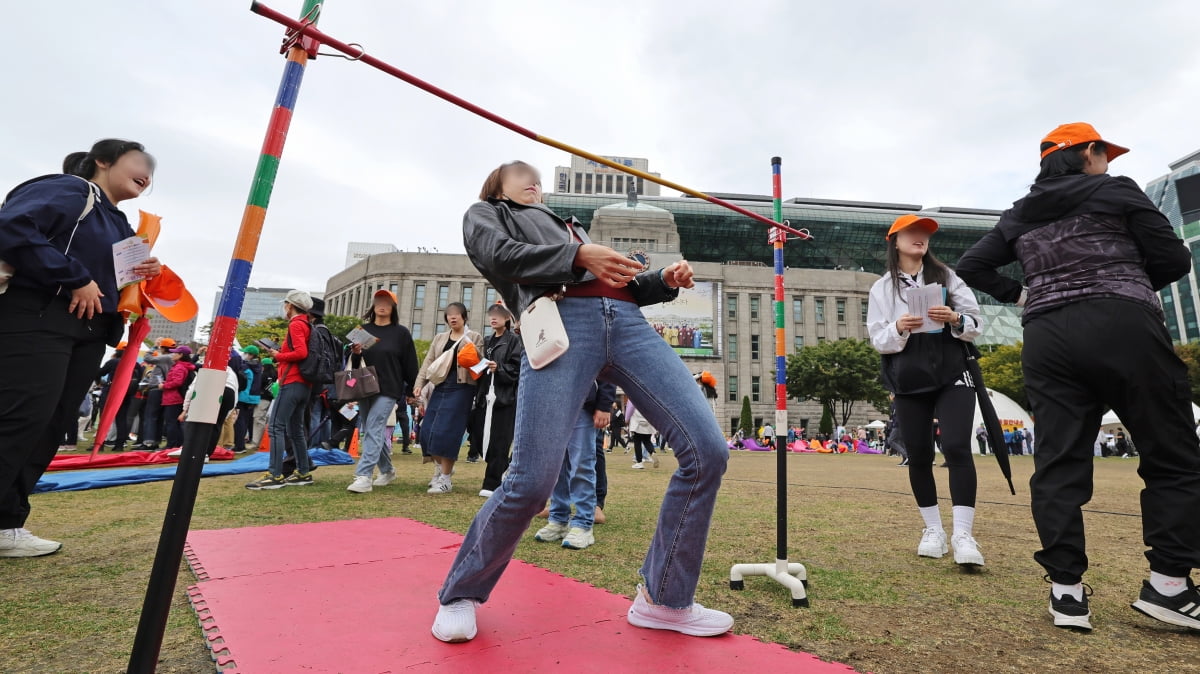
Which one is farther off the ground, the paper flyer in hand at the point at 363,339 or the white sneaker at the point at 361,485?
the paper flyer in hand at the point at 363,339

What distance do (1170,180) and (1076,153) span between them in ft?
420

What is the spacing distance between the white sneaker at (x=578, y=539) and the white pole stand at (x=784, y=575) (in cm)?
121

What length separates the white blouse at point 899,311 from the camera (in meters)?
3.77

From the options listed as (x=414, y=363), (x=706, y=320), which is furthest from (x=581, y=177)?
(x=414, y=363)

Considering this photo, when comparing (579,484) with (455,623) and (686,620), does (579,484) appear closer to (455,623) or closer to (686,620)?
(686,620)

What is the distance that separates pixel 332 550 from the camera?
3479 millimetres

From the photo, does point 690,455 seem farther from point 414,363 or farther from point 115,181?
point 414,363

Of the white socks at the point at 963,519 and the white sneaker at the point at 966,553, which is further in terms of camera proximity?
the white socks at the point at 963,519

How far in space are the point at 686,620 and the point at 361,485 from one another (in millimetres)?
4978

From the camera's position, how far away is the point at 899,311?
13.3 feet

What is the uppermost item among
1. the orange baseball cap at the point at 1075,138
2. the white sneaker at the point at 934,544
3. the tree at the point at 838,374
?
the tree at the point at 838,374

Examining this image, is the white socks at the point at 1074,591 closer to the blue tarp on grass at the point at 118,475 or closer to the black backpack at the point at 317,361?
the blue tarp on grass at the point at 118,475

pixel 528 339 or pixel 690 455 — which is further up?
pixel 528 339

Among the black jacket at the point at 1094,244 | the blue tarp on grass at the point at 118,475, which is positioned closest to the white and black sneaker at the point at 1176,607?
the black jacket at the point at 1094,244
